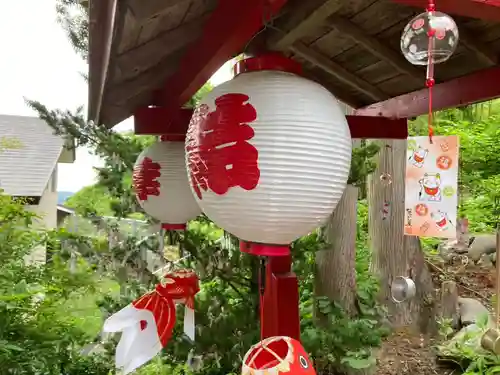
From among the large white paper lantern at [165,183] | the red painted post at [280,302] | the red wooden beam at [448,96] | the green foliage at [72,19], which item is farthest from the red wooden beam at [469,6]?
the green foliage at [72,19]

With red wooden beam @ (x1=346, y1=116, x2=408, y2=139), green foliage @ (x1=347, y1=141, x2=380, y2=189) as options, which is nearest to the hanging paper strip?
red wooden beam @ (x1=346, y1=116, x2=408, y2=139)

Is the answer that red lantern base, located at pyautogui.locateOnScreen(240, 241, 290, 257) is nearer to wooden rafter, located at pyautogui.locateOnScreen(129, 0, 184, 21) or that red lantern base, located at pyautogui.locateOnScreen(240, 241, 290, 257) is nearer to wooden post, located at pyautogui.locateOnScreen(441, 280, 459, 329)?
wooden rafter, located at pyautogui.locateOnScreen(129, 0, 184, 21)

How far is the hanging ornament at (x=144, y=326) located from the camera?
183 centimetres

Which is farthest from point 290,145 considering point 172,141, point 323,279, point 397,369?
point 397,369

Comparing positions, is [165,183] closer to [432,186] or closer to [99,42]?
[99,42]

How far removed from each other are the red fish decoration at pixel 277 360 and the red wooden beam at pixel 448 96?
110 centimetres

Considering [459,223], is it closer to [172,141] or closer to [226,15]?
[226,15]

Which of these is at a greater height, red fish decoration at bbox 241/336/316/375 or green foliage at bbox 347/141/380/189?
green foliage at bbox 347/141/380/189

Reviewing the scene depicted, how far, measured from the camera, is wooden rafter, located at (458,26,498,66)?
1.49 m

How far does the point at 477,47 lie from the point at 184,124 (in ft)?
3.81

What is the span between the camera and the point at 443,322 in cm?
477

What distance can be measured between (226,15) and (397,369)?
3.97 m

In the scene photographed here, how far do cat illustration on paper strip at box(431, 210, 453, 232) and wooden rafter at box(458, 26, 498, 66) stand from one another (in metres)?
0.65

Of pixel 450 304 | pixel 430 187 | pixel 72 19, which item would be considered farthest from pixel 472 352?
pixel 72 19
